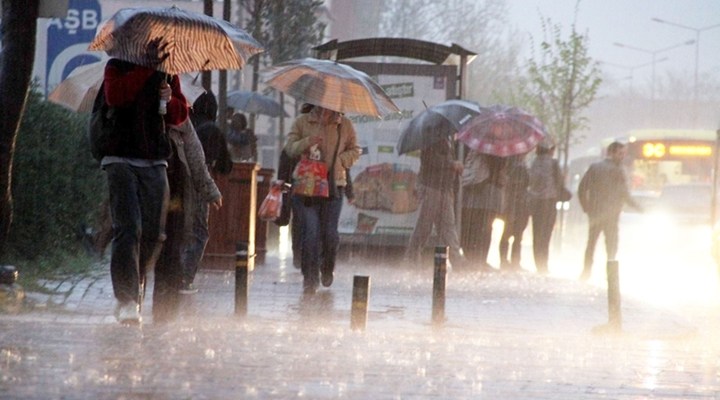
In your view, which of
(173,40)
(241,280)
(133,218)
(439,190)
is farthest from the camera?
(439,190)

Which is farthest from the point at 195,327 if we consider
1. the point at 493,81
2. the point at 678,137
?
the point at 493,81

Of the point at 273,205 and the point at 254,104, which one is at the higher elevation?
the point at 254,104

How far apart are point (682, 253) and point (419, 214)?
1103cm

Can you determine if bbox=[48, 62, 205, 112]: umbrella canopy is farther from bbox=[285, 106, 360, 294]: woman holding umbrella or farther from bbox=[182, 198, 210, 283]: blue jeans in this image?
bbox=[285, 106, 360, 294]: woman holding umbrella

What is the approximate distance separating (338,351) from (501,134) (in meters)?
10.5

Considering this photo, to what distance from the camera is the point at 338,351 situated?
866cm

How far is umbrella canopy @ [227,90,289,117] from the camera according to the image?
95.7 ft

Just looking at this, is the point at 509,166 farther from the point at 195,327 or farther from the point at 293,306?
the point at 195,327

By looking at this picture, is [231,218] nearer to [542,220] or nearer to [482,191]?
[482,191]

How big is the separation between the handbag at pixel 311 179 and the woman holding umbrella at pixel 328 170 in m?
0.08

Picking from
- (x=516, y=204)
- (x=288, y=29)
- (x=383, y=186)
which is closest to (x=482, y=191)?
(x=516, y=204)

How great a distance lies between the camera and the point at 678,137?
37594mm

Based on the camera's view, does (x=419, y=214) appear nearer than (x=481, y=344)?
No

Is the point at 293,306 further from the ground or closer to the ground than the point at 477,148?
closer to the ground
